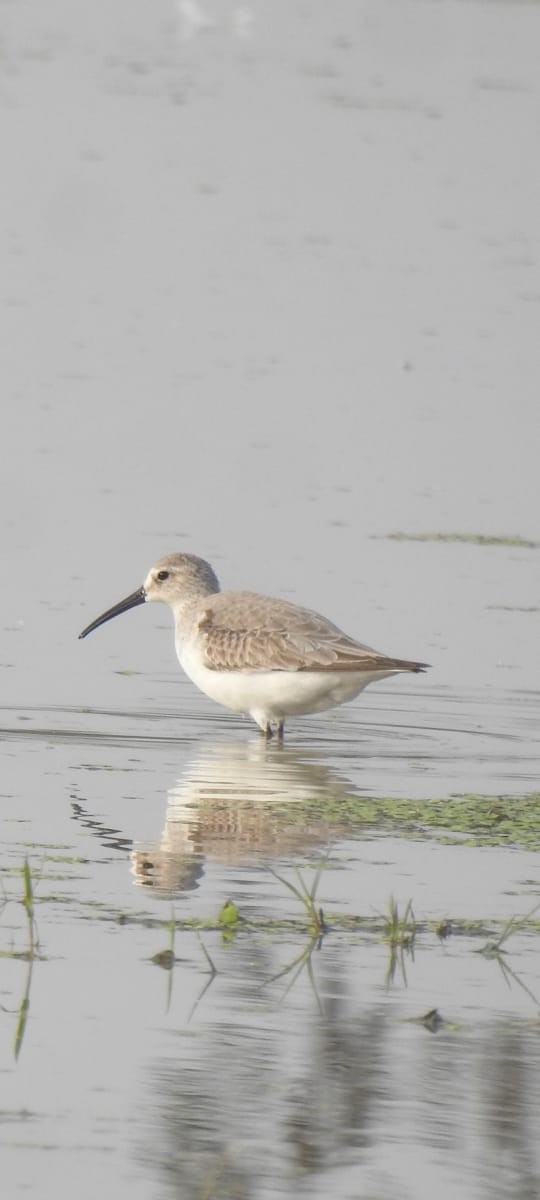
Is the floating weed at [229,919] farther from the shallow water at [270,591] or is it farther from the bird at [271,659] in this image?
the bird at [271,659]

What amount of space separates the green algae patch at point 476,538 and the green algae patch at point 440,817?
4.93 meters

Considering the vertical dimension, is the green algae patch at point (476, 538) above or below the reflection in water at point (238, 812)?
below

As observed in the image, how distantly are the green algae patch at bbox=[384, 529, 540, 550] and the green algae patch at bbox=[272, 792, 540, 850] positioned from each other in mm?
4932

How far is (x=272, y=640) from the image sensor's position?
1092 centimetres

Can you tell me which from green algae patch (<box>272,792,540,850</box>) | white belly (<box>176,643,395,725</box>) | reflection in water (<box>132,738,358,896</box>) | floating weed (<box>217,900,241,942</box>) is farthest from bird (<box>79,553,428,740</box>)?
floating weed (<box>217,900,241,942</box>)

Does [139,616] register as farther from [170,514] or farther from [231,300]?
[231,300]

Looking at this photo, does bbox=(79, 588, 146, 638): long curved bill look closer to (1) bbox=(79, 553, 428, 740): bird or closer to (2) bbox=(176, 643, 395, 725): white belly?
(1) bbox=(79, 553, 428, 740): bird

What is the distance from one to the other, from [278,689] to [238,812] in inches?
79.7

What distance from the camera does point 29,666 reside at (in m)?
11.4

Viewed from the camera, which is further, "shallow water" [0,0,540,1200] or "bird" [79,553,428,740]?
"bird" [79,553,428,740]

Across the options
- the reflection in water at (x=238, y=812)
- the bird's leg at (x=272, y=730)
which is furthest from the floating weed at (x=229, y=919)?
the bird's leg at (x=272, y=730)

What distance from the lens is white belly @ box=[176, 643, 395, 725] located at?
417 inches

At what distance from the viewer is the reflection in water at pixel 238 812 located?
7.82 metres

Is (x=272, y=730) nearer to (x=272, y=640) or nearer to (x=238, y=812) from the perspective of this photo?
(x=272, y=640)
